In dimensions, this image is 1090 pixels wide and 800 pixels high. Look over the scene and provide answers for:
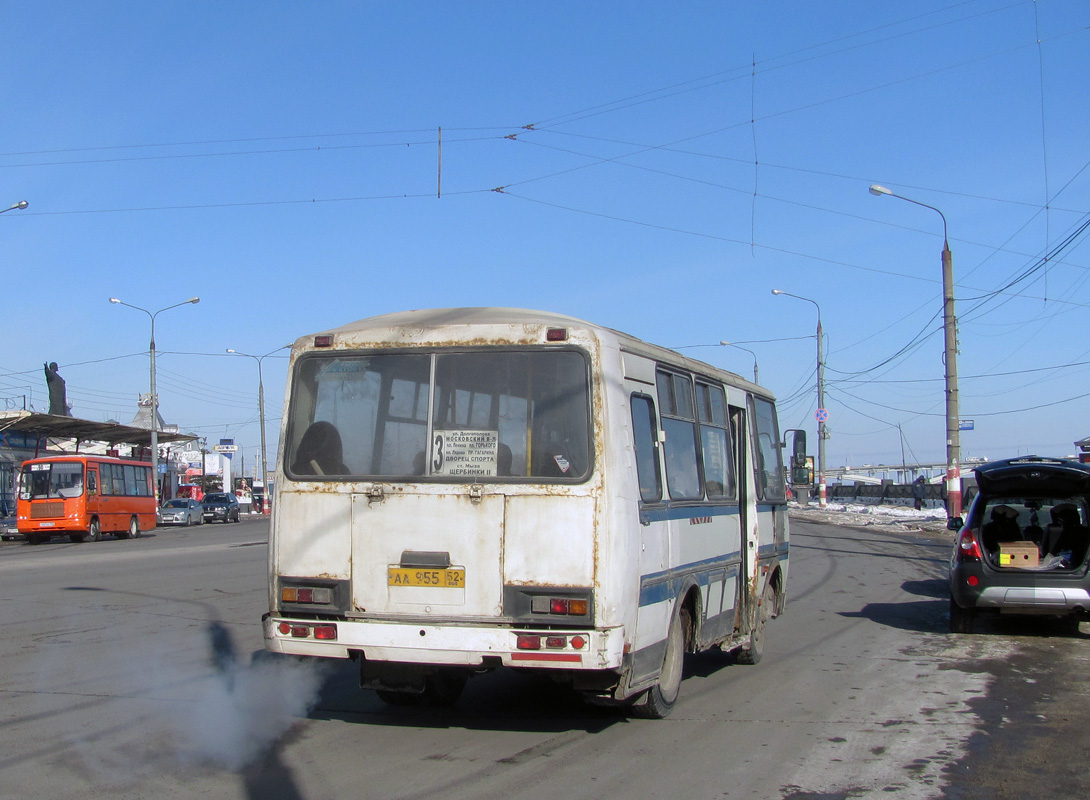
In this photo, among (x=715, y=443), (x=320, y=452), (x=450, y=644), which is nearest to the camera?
(x=450, y=644)

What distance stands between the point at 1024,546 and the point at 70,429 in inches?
1788

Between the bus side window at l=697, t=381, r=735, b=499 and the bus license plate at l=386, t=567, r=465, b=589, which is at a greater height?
the bus side window at l=697, t=381, r=735, b=499

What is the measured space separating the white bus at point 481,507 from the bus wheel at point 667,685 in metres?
0.02

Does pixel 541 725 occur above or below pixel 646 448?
below

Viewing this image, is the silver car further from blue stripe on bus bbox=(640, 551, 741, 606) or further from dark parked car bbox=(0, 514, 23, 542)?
blue stripe on bus bbox=(640, 551, 741, 606)

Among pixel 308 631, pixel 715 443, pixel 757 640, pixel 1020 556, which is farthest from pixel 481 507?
pixel 1020 556

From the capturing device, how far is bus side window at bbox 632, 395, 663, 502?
6.61 m

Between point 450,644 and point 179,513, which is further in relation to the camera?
point 179,513

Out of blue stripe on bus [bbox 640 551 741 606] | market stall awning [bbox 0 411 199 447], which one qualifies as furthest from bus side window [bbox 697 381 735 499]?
market stall awning [bbox 0 411 199 447]

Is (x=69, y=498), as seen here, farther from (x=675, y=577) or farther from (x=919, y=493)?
(x=919, y=493)

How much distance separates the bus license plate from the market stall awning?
3990 cm

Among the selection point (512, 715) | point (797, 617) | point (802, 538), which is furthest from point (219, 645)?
point (802, 538)

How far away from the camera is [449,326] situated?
21.9ft

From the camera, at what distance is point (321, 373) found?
6.89 m
